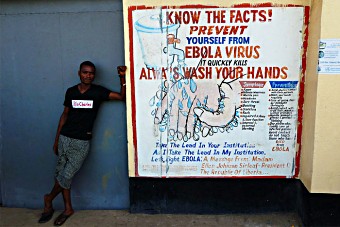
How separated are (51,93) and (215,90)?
1.95m

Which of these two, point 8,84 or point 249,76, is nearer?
point 249,76

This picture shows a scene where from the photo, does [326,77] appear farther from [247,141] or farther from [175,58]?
[175,58]

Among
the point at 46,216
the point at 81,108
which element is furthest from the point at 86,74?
the point at 46,216

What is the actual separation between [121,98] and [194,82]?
0.84 meters

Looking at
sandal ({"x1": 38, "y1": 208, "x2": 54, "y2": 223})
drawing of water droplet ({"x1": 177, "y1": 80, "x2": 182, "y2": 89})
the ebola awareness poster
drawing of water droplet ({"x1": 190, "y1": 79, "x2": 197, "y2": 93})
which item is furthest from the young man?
drawing of water droplet ({"x1": 190, "y1": 79, "x2": 197, "y2": 93})

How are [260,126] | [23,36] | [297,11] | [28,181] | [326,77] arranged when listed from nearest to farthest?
[326,77], [297,11], [260,126], [23,36], [28,181]

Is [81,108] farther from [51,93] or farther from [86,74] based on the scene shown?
[51,93]

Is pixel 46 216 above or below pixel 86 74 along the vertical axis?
below

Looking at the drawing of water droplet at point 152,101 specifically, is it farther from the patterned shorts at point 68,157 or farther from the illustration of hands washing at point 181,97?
the patterned shorts at point 68,157

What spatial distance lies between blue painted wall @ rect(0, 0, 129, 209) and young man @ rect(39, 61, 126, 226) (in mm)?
194

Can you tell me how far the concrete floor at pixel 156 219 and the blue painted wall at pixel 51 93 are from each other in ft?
0.72

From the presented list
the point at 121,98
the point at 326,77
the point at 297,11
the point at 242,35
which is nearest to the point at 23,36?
the point at 121,98

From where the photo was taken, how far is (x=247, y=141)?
3.34 metres

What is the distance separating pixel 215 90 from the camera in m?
3.29
